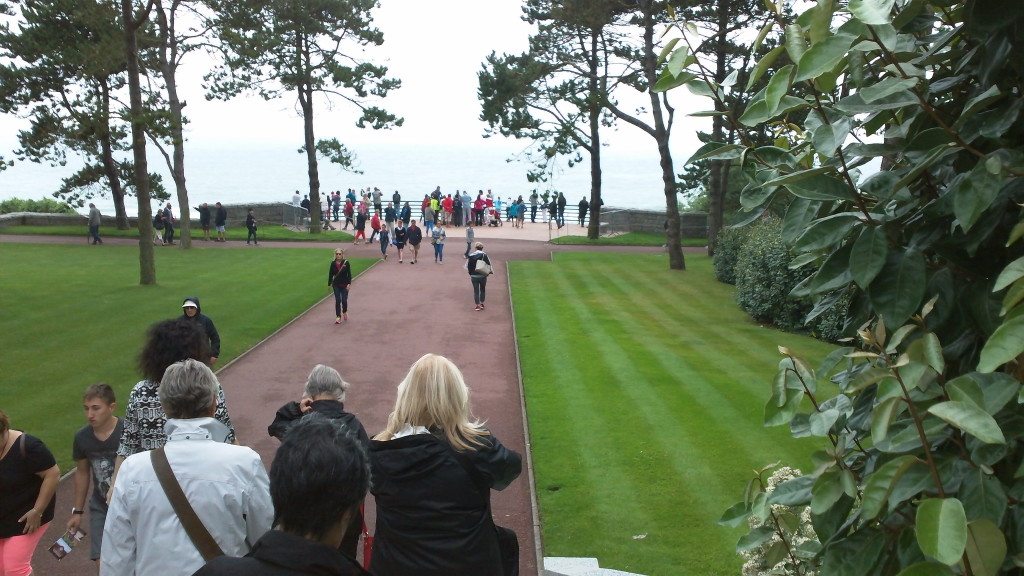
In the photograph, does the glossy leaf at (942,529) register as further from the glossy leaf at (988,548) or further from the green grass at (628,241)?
the green grass at (628,241)

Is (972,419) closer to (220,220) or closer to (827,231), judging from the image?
(827,231)

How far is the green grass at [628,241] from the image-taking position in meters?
39.8

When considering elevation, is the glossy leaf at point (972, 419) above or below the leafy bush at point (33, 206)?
above

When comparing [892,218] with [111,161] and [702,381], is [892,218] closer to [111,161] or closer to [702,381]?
[702,381]

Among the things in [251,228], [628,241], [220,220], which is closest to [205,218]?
[220,220]

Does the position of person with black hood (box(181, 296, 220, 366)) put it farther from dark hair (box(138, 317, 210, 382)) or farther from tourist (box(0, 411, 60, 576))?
tourist (box(0, 411, 60, 576))

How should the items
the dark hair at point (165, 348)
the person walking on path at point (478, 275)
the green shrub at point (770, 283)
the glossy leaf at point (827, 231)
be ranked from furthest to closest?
the person walking on path at point (478, 275)
the green shrub at point (770, 283)
the dark hair at point (165, 348)
the glossy leaf at point (827, 231)

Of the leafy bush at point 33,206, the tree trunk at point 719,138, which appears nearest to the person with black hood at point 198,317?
the tree trunk at point 719,138

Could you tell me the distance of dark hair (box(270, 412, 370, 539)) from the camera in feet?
9.50

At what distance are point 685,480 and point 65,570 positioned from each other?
6311 mm

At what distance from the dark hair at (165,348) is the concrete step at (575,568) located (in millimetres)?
3108

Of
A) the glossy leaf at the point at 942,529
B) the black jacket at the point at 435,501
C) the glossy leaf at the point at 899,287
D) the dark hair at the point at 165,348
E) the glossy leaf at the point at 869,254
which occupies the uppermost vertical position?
the glossy leaf at the point at 869,254

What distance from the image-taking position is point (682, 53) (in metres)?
2.54

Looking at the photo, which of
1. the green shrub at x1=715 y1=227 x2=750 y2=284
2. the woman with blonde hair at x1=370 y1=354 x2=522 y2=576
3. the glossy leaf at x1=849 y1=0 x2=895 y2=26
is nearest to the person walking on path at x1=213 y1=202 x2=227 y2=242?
the green shrub at x1=715 y1=227 x2=750 y2=284
